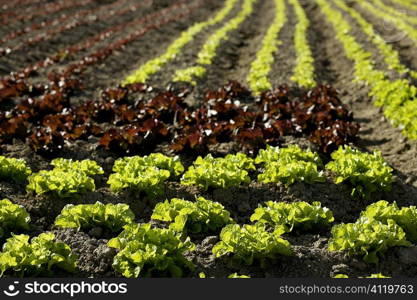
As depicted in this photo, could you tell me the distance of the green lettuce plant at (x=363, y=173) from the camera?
6.97 metres

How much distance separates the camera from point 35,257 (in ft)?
15.9

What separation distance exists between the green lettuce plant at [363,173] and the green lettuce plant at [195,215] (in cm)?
214

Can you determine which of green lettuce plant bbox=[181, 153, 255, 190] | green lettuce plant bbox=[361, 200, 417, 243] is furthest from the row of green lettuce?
green lettuce plant bbox=[181, 153, 255, 190]

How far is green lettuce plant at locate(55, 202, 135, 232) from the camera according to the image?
578cm

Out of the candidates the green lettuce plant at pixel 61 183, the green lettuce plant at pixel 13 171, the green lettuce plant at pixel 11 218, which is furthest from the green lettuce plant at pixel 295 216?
the green lettuce plant at pixel 13 171

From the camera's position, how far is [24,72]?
14445 millimetres

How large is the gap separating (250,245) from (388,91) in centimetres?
773

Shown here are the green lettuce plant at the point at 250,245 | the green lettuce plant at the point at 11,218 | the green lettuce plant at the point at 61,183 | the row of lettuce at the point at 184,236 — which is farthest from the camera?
the green lettuce plant at the point at 61,183

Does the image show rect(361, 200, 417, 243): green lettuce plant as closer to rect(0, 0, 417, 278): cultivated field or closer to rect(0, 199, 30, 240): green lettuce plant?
rect(0, 0, 417, 278): cultivated field

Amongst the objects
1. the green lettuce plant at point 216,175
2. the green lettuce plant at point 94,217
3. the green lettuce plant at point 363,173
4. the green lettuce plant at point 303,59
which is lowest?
the green lettuce plant at point 303,59

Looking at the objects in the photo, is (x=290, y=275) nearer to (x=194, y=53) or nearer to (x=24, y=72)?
(x=24, y=72)

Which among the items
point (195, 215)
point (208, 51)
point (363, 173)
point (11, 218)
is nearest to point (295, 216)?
point (195, 215)

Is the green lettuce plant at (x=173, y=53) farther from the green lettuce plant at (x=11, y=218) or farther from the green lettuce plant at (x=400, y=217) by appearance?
the green lettuce plant at (x=400, y=217)

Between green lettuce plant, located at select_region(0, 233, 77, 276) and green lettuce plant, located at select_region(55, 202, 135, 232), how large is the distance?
68 cm
